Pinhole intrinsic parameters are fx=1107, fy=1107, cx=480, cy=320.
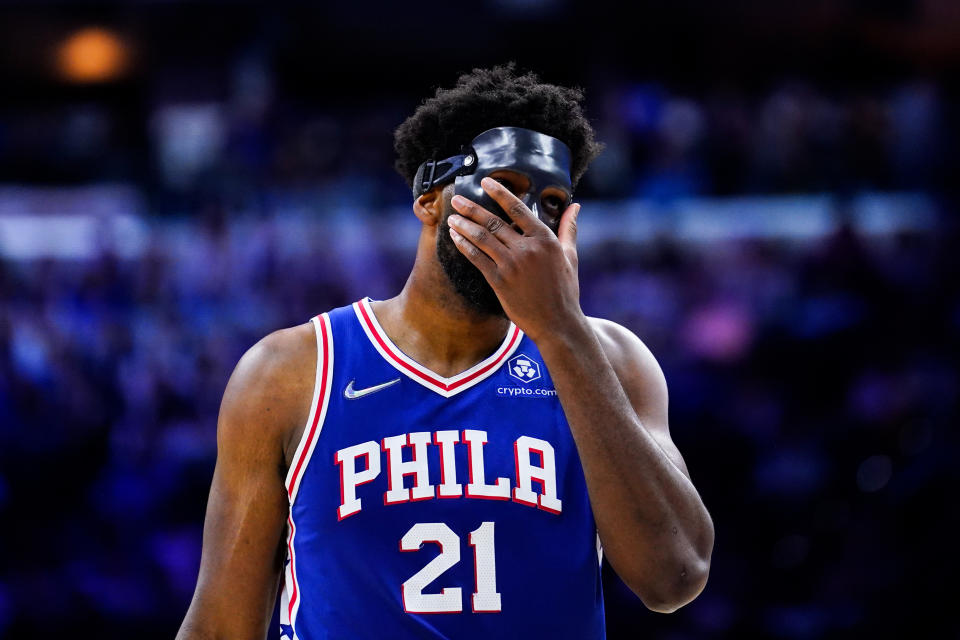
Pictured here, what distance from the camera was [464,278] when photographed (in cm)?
278

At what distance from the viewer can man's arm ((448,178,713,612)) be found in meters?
2.45

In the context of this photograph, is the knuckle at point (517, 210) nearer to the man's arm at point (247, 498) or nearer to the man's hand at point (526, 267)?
the man's hand at point (526, 267)

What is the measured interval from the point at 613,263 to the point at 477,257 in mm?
6027

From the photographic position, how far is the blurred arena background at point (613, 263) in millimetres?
6645

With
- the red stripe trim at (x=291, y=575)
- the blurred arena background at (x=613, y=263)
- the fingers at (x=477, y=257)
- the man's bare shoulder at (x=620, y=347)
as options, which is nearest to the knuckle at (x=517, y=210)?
the fingers at (x=477, y=257)

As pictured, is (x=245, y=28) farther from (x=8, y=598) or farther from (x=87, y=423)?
(x=8, y=598)

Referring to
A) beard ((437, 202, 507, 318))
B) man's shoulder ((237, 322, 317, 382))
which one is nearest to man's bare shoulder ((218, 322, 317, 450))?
man's shoulder ((237, 322, 317, 382))

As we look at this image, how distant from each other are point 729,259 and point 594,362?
6163 mm

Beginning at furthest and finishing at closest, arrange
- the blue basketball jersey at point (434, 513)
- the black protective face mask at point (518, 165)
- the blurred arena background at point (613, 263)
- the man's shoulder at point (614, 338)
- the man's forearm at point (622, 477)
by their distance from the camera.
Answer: the blurred arena background at point (613, 263) < the man's shoulder at point (614, 338) < the black protective face mask at point (518, 165) < the blue basketball jersey at point (434, 513) < the man's forearm at point (622, 477)

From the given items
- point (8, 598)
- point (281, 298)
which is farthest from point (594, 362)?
point (281, 298)

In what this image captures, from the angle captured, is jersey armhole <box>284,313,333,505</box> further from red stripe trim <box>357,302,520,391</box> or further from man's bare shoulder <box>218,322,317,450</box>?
red stripe trim <box>357,302,520,391</box>

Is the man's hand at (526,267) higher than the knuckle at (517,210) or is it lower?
lower

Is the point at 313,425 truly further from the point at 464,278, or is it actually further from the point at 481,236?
the point at 481,236

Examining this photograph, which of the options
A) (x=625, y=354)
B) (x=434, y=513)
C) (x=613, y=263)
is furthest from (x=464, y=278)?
(x=613, y=263)
